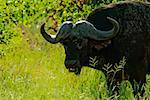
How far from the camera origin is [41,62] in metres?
10.6

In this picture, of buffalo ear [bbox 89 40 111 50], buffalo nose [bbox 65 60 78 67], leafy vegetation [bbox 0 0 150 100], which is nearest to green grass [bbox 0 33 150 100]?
leafy vegetation [bbox 0 0 150 100]

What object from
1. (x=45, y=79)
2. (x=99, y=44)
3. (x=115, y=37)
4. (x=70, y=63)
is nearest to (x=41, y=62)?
(x=45, y=79)

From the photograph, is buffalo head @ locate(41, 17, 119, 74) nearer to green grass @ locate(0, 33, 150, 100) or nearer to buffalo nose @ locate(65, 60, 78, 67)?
buffalo nose @ locate(65, 60, 78, 67)

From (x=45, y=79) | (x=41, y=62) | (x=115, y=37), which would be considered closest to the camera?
(x=115, y=37)

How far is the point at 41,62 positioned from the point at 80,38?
2.78 metres

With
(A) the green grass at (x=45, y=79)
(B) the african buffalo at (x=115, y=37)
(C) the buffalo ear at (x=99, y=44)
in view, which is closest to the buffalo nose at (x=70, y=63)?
(B) the african buffalo at (x=115, y=37)

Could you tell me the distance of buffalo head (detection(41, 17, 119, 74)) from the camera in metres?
7.77

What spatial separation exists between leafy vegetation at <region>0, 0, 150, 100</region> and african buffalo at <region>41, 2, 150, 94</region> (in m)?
0.33

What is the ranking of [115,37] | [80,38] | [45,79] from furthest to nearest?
[45,79]
[115,37]
[80,38]

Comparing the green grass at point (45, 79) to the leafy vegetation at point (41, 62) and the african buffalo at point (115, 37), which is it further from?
the african buffalo at point (115, 37)

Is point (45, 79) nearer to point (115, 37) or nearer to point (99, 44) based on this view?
point (99, 44)

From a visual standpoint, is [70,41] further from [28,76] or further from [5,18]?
[5,18]

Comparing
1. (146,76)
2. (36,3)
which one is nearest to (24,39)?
(36,3)

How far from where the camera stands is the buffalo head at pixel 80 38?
306 inches
